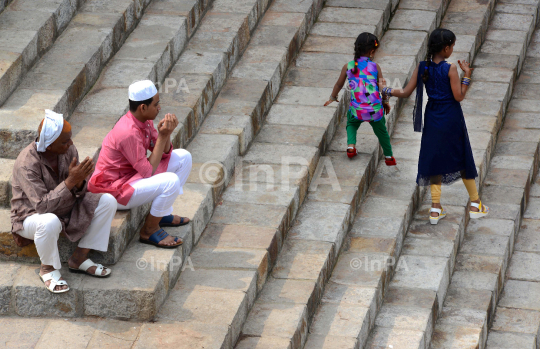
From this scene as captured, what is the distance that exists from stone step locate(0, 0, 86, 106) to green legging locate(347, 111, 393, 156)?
8.92 ft

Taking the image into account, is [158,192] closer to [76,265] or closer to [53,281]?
[76,265]

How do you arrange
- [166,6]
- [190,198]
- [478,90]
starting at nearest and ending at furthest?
[190,198], [166,6], [478,90]

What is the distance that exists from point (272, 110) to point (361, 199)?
50.7 inches

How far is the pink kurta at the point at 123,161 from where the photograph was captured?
5391 millimetres

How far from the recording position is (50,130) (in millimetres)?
4953

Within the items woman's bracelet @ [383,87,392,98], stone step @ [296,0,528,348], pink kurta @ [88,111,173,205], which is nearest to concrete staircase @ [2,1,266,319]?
pink kurta @ [88,111,173,205]

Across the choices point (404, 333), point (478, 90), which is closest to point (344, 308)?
point (404, 333)

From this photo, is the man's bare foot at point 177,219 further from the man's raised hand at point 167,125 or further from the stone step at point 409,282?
the stone step at point 409,282

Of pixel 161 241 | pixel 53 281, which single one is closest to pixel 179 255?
pixel 161 241

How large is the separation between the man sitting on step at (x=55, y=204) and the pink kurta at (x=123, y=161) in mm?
262

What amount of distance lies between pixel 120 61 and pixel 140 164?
230 cm

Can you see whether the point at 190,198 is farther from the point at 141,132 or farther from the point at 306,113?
the point at 306,113

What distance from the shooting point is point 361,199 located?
705 cm

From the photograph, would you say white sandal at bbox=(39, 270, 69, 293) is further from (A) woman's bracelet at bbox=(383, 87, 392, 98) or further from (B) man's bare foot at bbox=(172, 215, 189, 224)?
(A) woman's bracelet at bbox=(383, 87, 392, 98)
